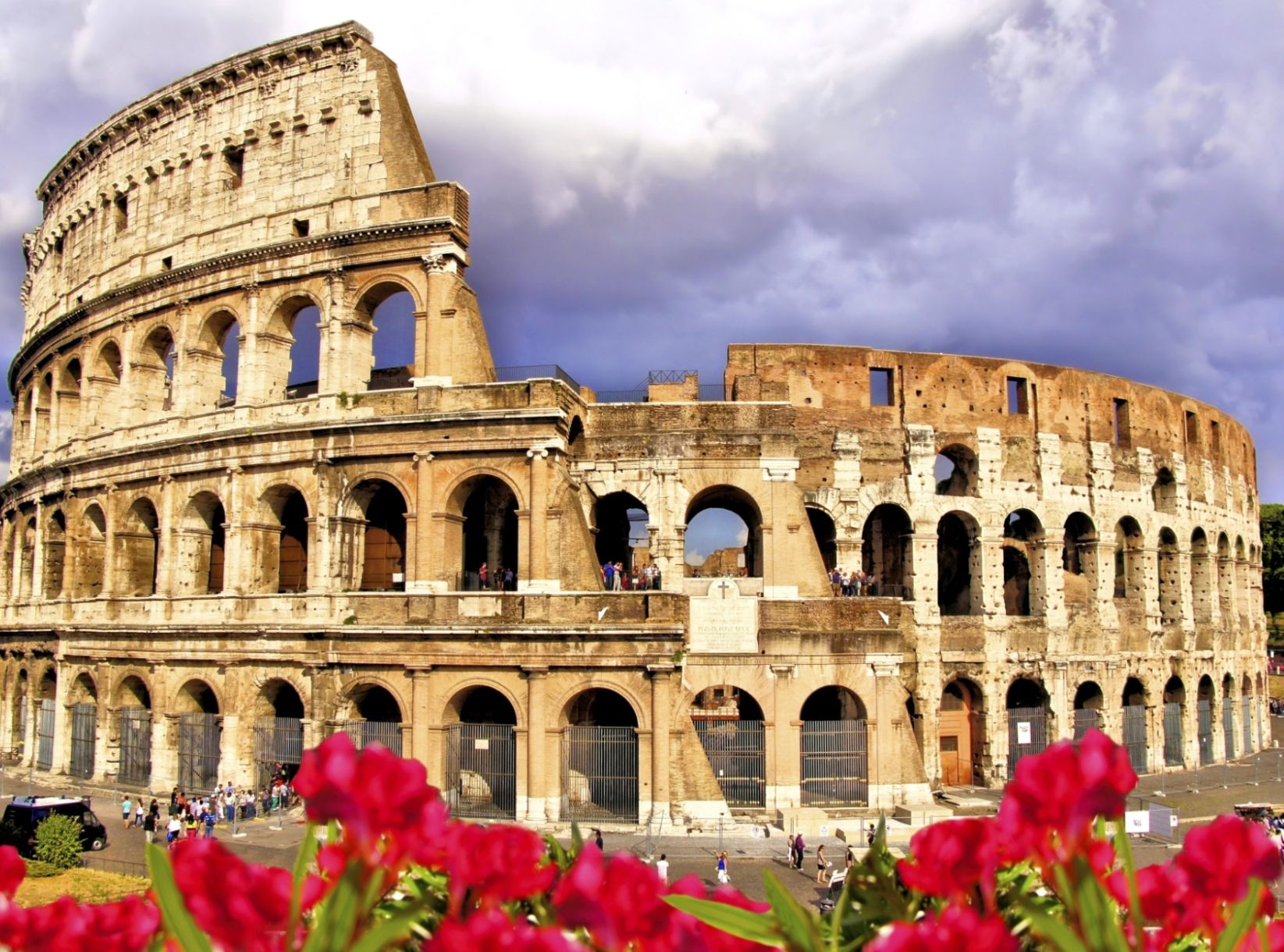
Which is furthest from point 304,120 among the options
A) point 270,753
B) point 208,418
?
point 270,753

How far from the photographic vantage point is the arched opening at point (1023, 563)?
2891cm

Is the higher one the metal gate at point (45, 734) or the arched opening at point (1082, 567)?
the arched opening at point (1082, 567)

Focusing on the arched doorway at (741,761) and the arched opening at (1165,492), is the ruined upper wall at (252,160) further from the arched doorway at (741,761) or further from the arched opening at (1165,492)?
the arched opening at (1165,492)

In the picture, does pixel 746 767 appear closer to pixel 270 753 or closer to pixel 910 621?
pixel 910 621

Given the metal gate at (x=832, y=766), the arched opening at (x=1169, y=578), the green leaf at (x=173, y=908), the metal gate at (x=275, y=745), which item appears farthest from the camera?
the arched opening at (x=1169, y=578)

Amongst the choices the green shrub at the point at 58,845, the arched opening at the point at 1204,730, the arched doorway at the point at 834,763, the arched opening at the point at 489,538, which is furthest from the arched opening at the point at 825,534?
the green shrub at the point at 58,845

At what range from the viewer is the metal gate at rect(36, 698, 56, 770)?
27953mm

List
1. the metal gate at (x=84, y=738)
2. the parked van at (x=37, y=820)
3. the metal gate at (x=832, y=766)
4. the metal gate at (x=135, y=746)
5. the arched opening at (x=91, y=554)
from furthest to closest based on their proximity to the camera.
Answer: the arched opening at (x=91, y=554)
the metal gate at (x=84, y=738)
the metal gate at (x=135, y=746)
the metal gate at (x=832, y=766)
the parked van at (x=37, y=820)

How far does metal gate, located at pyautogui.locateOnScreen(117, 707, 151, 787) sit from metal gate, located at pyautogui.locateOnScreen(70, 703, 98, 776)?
3.73ft

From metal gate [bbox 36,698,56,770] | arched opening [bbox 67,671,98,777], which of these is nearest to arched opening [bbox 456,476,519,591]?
arched opening [bbox 67,671,98,777]

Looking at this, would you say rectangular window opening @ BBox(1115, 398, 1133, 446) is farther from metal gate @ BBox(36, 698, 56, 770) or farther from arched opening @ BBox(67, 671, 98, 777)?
metal gate @ BBox(36, 698, 56, 770)

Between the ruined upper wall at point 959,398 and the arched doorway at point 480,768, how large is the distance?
10.5 m

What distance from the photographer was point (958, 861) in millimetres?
3201

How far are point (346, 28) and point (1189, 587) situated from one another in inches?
1177
